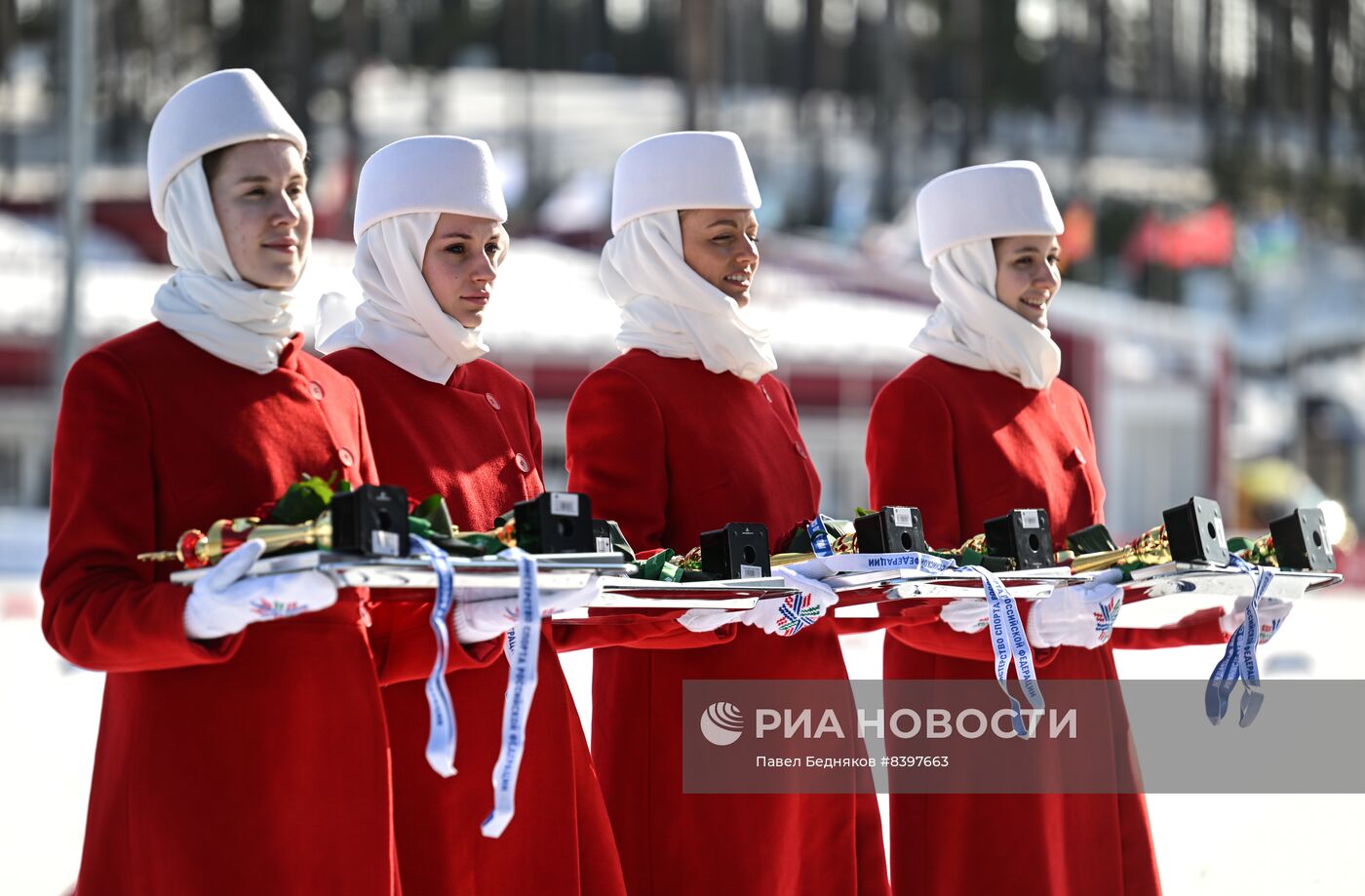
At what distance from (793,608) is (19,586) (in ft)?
35.9

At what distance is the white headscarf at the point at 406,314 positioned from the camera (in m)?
3.59

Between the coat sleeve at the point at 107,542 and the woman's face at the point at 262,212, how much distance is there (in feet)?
0.91

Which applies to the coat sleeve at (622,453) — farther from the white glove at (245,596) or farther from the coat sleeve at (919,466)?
the white glove at (245,596)

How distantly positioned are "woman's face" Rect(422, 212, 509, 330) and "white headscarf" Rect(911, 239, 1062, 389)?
116cm

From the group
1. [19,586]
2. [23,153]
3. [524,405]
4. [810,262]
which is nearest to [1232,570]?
[524,405]

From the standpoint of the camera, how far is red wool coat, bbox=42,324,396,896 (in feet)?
9.12

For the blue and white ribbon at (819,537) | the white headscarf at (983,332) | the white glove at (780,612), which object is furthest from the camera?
the white headscarf at (983,332)

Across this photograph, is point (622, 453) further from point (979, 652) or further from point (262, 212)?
point (262, 212)

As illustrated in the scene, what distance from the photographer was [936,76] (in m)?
58.6

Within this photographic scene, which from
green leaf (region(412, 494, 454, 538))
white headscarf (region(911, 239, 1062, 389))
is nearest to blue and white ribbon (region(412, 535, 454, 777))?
green leaf (region(412, 494, 454, 538))

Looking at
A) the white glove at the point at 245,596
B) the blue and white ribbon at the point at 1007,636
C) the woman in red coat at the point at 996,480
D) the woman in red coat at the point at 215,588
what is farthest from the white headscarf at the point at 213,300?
the woman in red coat at the point at 996,480

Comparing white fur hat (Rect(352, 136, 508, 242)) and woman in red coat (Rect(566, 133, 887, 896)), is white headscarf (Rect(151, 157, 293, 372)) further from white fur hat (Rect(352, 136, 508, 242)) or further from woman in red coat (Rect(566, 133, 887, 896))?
woman in red coat (Rect(566, 133, 887, 896))

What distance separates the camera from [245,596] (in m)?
2.62

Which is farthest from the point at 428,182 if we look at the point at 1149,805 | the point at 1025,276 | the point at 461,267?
the point at 1149,805
